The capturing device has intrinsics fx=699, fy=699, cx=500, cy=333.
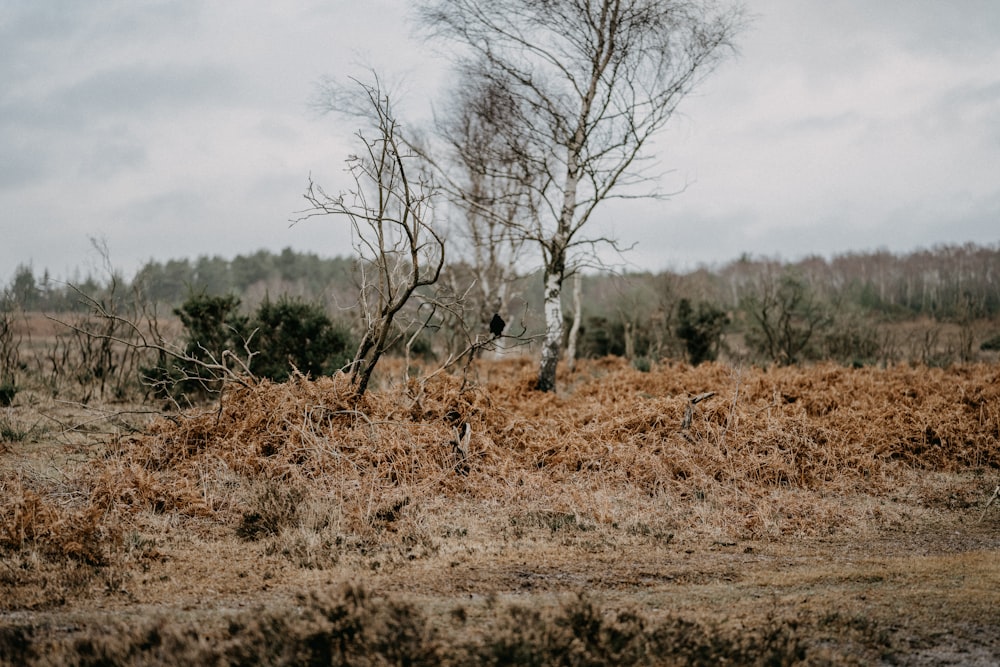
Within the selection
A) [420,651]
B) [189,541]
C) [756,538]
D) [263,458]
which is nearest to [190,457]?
[263,458]

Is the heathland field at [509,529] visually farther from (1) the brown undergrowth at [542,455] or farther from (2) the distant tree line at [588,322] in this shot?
(2) the distant tree line at [588,322]

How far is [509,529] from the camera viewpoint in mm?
5938

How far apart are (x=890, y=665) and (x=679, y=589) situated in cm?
137

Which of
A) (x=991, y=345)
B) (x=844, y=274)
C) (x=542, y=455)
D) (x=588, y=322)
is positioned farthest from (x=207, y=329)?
(x=844, y=274)

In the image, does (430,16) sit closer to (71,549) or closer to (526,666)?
(71,549)

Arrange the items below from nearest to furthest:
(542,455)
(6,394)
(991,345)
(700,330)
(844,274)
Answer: (542,455) < (6,394) < (700,330) < (991,345) < (844,274)

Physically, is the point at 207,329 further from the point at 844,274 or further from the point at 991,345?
the point at 844,274

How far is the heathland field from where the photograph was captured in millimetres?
3512

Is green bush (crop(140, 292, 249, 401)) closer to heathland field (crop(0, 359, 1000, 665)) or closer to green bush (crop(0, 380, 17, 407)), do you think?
green bush (crop(0, 380, 17, 407))

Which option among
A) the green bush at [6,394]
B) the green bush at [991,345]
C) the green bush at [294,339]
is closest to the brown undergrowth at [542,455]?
the green bush at [294,339]

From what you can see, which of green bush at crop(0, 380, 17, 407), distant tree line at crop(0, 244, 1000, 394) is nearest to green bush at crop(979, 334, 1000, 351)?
distant tree line at crop(0, 244, 1000, 394)

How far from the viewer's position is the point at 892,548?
5.72m

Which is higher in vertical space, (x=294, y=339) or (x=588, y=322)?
(x=588, y=322)

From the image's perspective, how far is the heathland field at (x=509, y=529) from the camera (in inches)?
138
